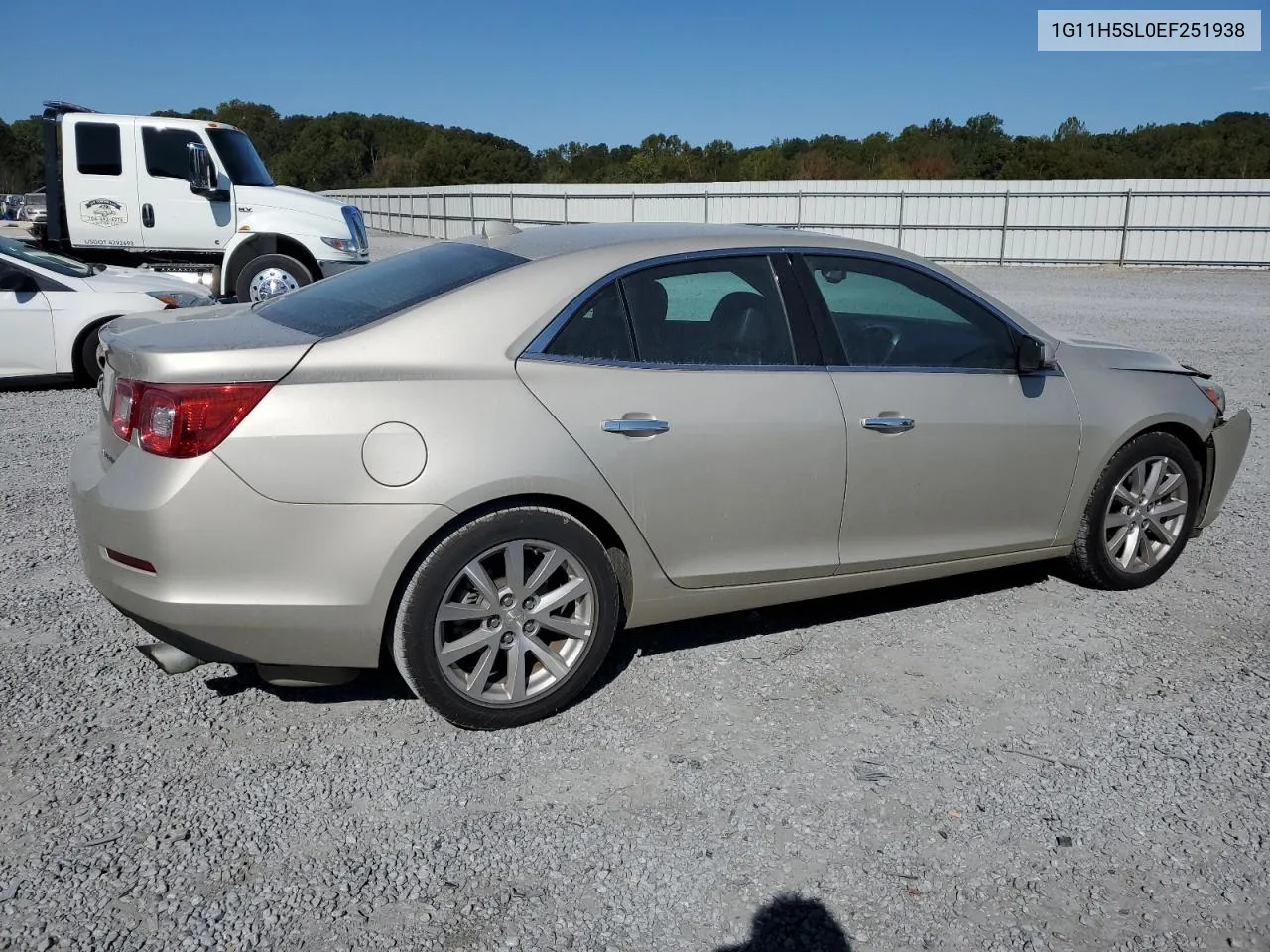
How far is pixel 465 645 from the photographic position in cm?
337

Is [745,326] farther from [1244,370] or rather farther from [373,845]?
[1244,370]

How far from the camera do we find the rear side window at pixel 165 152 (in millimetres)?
12930

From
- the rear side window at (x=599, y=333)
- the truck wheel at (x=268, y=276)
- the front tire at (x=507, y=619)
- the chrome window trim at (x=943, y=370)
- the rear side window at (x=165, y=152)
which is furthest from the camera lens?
the rear side window at (x=165, y=152)

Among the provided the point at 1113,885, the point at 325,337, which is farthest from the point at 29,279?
the point at 1113,885

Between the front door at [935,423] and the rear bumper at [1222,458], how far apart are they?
101cm

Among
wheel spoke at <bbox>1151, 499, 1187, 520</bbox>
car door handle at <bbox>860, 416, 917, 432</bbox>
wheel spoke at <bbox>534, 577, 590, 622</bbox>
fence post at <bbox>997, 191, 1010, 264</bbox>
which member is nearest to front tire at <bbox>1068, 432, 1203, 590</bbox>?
wheel spoke at <bbox>1151, 499, 1187, 520</bbox>

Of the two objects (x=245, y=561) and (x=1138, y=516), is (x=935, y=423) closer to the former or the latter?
(x=1138, y=516)

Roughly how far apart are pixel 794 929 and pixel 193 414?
6.94 feet

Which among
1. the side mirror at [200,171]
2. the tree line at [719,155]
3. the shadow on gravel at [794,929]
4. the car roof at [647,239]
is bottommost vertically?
the shadow on gravel at [794,929]

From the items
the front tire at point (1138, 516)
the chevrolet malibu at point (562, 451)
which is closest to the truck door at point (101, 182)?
the chevrolet malibu at point (562, 451)

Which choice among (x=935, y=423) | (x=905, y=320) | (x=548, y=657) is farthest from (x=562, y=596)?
(x=905, y=320)

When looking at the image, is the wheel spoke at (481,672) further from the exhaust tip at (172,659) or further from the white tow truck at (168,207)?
the white tow truck at (168,207)

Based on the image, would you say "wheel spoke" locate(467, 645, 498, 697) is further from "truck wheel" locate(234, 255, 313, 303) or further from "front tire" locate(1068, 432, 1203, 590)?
"truck wheel" locate(234, 255, 313, 303)

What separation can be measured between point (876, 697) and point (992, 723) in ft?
1.30
